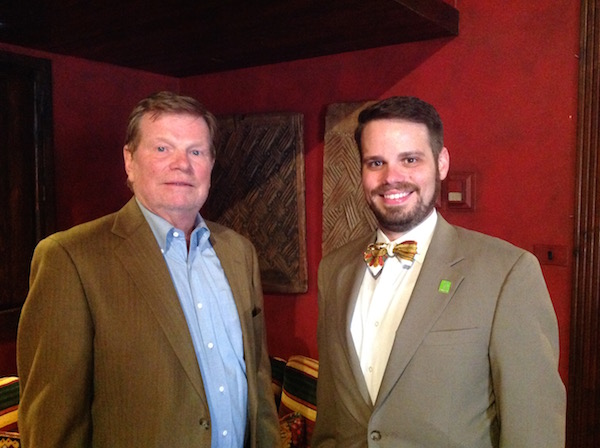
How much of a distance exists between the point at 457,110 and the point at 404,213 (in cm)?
124

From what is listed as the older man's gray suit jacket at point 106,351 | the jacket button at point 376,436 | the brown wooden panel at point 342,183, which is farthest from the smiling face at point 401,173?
the brown wooden panel at point 342,183

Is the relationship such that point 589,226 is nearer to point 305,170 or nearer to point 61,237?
point 305,170

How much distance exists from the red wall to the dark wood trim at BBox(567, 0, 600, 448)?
0.05 meters

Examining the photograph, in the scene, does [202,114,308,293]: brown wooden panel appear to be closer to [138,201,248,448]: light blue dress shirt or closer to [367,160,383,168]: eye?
[138,201,248,448]: light blue dress shirt

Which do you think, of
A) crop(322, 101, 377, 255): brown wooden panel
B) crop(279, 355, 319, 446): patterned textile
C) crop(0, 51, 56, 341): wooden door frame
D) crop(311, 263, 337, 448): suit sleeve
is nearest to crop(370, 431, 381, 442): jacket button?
crop(311, 263, 337, 448): suit sleeve

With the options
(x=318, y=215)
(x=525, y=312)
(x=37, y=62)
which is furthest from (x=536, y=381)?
(x=37, y=62)

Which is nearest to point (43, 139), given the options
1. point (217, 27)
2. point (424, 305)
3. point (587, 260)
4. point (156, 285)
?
point (217, 27)

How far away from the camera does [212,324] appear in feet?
5.55

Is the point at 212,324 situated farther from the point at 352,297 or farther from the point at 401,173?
the point at 401,173

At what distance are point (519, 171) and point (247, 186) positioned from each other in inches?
61.9

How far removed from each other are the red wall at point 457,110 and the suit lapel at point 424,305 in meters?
1.10

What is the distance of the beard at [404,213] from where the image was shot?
5.09 ft

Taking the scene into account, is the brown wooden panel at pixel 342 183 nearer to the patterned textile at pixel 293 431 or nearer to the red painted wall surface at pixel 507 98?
the red painted wall surface at pixel 507 98

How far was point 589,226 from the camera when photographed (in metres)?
2.24
